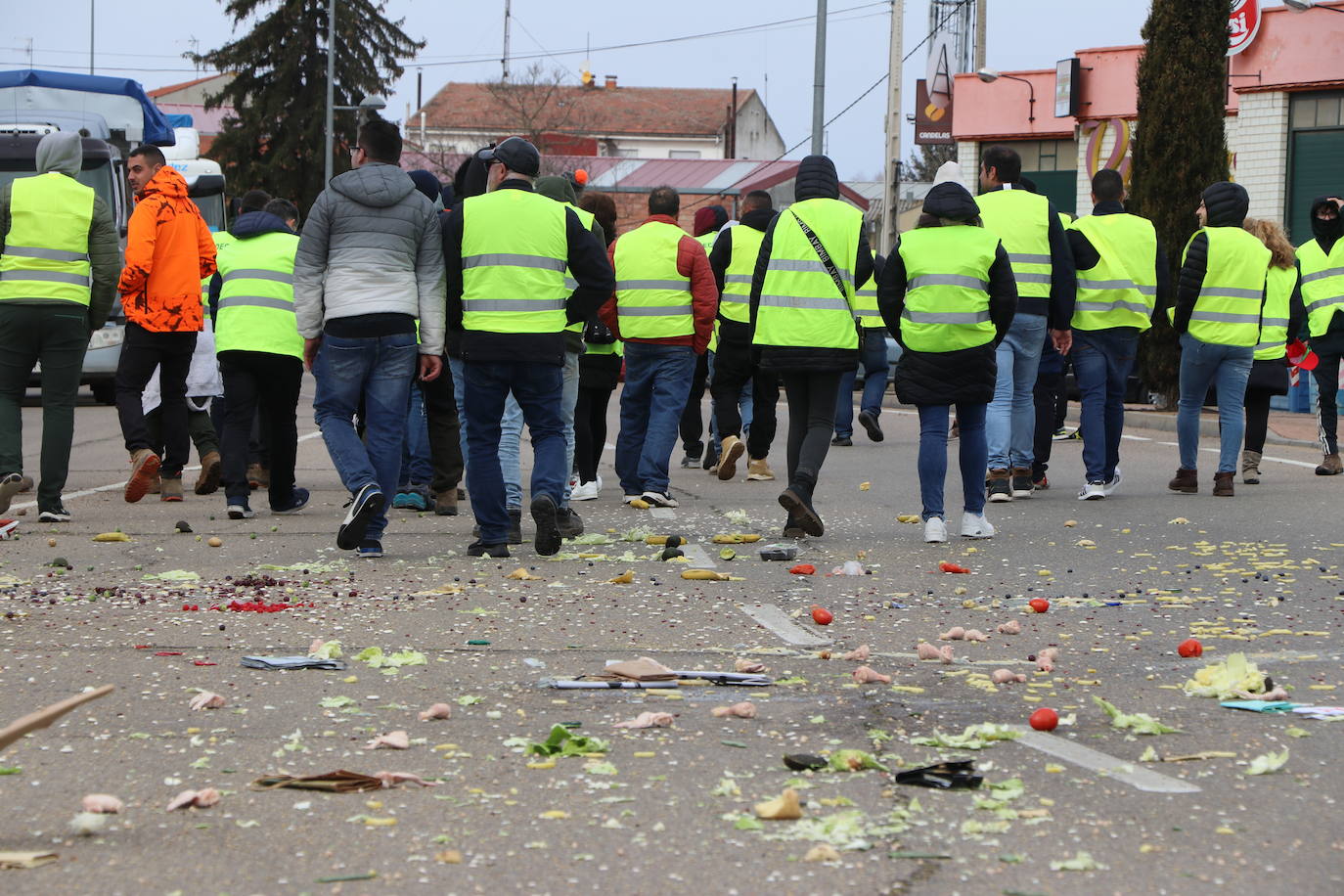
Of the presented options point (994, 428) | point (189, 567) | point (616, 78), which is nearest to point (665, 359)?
point (994, 428)

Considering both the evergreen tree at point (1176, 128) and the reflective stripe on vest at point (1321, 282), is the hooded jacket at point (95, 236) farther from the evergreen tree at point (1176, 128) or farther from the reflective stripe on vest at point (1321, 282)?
the evergreen tree at point (1176, 128)

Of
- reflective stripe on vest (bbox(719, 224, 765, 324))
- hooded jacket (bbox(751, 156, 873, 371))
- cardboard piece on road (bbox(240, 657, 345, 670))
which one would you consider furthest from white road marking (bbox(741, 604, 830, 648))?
reflective stripe on vest (bbox(719, 224, 765, 324))

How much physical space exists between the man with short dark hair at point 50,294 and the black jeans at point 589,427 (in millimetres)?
2909

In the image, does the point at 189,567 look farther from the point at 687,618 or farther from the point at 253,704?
the point at 253,704

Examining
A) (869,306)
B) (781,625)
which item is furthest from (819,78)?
(781,625)

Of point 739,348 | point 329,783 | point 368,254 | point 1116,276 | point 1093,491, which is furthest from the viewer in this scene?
point 739,348

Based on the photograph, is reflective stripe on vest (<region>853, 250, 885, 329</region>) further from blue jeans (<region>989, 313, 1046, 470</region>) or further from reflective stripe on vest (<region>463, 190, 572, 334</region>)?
reflective stripe on vest (<region>463, 190, 572, 334</region>)

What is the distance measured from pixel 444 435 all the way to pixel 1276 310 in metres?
5.56

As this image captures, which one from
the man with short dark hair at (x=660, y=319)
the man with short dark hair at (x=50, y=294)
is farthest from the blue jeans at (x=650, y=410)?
the man with short dark hair at (x=50, y=294)

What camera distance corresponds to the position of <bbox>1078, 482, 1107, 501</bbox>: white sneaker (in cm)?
1101

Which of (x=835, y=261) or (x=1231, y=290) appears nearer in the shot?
(x=835, y=261)

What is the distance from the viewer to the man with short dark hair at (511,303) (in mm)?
8086

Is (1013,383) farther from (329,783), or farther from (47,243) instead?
(329,783)

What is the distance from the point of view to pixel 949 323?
Result: 29.3ft
